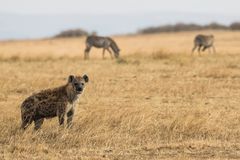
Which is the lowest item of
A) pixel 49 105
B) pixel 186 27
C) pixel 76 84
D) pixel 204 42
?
pixel 186 27

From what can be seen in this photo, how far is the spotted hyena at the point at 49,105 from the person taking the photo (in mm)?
9578

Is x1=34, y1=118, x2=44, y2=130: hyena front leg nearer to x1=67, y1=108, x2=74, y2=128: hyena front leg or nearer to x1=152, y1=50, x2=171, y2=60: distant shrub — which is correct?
x1=67, y1=108, x2=74, y2=128: hyena front leg

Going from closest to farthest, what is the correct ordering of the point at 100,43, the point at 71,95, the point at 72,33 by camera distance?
the point at 71,95 < the point at 100,43 < the point at 72,33

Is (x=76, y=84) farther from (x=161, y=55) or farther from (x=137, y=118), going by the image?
(x=161, y=55)

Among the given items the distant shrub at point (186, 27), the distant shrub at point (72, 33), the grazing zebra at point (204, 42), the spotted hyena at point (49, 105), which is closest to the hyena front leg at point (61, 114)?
the spotted hyena at point (49, 105)

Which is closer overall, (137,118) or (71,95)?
(71,95)

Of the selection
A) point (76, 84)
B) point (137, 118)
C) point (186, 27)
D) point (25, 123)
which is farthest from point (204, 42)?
point (186, 27)

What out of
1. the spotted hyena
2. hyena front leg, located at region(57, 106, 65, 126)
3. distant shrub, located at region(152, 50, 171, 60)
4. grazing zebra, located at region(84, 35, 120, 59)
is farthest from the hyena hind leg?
grazing zebra, located at region(84, 35, 120, 59)

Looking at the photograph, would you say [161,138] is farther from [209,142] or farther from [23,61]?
[23,61]

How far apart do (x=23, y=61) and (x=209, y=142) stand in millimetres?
17723

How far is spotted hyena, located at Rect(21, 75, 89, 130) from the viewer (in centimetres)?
958

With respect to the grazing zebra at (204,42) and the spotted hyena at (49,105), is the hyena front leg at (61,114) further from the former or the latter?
the grazing zebra at (204,42)

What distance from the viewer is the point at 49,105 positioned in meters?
9.59

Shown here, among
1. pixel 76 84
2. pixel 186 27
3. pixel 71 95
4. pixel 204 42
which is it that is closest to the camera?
pixel 71 95
